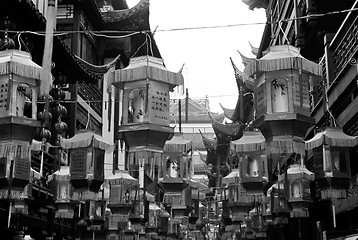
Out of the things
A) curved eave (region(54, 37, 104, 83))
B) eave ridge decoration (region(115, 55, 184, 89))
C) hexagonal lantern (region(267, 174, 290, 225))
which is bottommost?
hexagonal lantern (region(267, 174, 290, 225))

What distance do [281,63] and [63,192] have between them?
22.8 feet

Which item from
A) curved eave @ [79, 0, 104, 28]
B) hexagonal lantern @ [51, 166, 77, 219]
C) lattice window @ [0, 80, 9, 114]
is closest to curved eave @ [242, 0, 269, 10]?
curved eave @ [79, 0, 104, 28]

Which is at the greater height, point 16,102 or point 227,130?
point 227,130

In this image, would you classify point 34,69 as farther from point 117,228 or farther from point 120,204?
point 117,228

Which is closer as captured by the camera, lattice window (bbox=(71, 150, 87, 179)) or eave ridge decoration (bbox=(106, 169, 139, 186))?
lattice window (bbox=(71, 150, 87, 179))

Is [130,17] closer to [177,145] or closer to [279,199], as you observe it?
[279,199]

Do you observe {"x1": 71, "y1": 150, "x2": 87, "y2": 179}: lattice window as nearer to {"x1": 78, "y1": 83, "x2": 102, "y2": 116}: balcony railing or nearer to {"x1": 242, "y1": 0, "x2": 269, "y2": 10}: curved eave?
{"x1": 78, "y1": 83, "x2": 102, "y2": 116}: balcony railing

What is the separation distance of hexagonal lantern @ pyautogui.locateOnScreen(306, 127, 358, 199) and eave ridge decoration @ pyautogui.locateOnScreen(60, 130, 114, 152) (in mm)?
3797

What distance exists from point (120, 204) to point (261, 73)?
722 cm

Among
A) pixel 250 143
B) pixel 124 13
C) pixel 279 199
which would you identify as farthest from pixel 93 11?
pixel 250 143

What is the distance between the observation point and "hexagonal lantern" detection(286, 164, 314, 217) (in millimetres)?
12062

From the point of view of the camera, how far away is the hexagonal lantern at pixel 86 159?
36.2 feet

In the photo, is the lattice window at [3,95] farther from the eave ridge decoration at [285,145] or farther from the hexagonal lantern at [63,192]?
the hexagonal lantern at [63,192]

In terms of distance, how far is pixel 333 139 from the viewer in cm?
966
